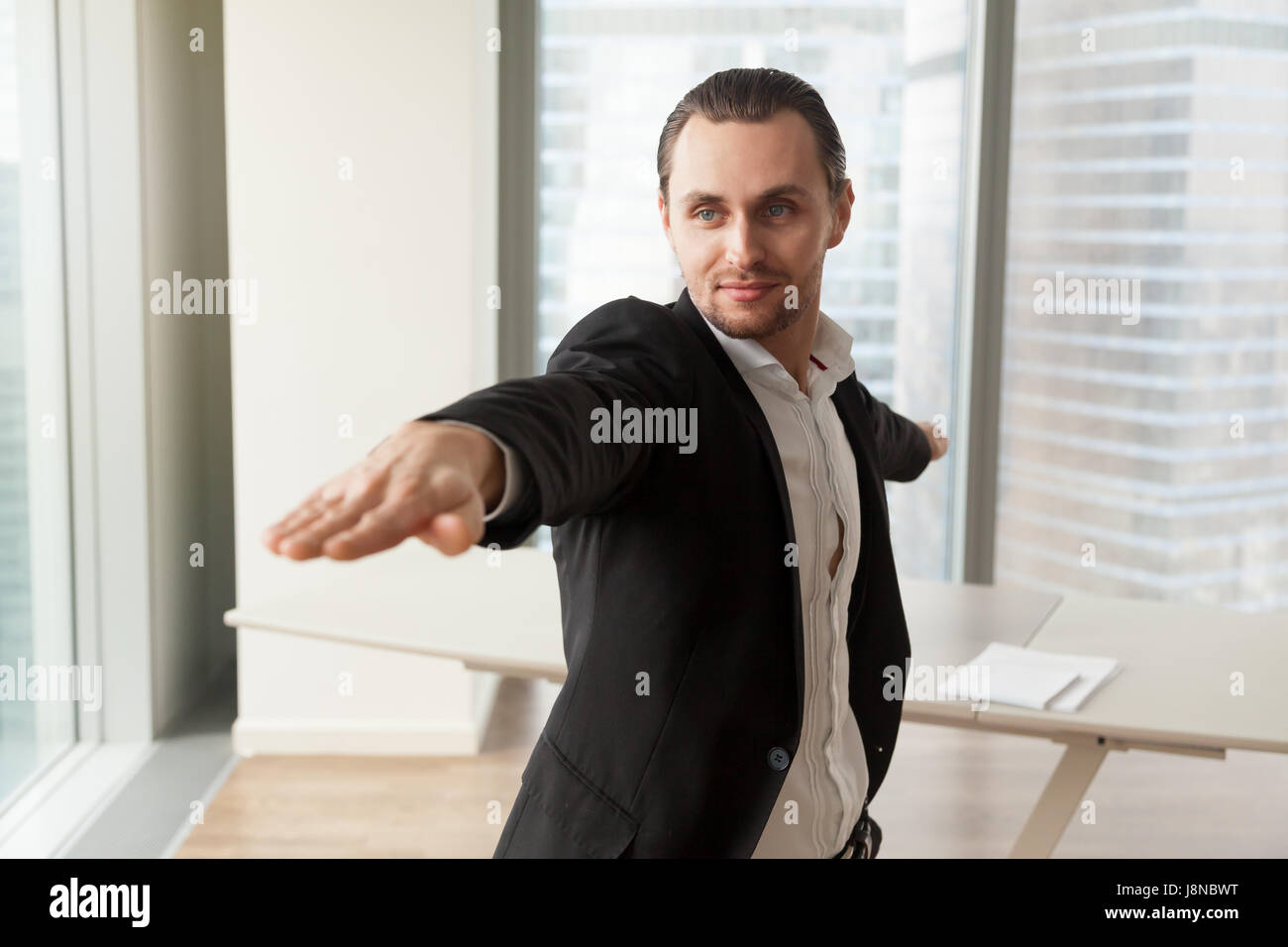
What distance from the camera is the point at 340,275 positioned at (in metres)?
3.92

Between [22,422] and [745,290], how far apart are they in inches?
109

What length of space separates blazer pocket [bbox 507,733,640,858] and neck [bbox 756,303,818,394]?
488 mm

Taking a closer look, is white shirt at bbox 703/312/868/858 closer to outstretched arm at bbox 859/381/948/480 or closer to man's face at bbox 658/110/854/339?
man's face at bbox 658/110/854/339

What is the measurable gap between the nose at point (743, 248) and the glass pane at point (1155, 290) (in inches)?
154

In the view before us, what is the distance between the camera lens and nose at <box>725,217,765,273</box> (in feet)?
4.17

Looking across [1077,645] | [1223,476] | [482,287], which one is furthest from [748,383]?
[1223,476]

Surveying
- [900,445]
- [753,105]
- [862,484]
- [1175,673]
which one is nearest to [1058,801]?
[1175,673]

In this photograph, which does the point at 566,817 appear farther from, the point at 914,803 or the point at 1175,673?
the point at 914,803

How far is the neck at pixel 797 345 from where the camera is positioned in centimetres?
138
